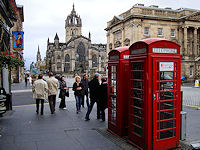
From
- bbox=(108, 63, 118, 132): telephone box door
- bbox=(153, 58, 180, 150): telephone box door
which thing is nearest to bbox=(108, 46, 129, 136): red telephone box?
→ bbox=(108, 63, 118, 132): telephone box door

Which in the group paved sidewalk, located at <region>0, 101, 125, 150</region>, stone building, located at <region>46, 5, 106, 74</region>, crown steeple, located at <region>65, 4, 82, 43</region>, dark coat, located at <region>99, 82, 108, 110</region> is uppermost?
crown steeple, located at <region>65, 4, 82, 43</region>

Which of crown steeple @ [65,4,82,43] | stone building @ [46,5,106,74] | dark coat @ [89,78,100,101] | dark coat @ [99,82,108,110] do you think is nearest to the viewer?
dark coat @ [99,82,108,110]

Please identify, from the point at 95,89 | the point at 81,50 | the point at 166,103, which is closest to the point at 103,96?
the point at 95,89

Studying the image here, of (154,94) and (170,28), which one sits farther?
(170,28)

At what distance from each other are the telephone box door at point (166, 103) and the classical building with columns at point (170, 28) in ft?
112

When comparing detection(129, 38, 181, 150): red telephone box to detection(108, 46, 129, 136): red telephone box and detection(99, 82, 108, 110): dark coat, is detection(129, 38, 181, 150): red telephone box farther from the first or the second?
detection(99, 82, 108, 110): dark coat

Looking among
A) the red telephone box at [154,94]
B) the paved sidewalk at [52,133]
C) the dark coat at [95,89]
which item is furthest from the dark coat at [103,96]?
the red telephone box at [154,94]

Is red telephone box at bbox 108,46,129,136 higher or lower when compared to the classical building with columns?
lower

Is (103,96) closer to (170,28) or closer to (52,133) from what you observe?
(52,133)

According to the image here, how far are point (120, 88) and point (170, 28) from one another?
38454 mm

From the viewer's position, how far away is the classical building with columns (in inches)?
1532

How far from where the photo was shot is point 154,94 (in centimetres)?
477

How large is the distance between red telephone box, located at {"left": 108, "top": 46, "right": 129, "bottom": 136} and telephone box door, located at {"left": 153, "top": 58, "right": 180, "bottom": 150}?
1064mm

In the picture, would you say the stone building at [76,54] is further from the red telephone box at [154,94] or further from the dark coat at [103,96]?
the red telephone box at [154,94]
